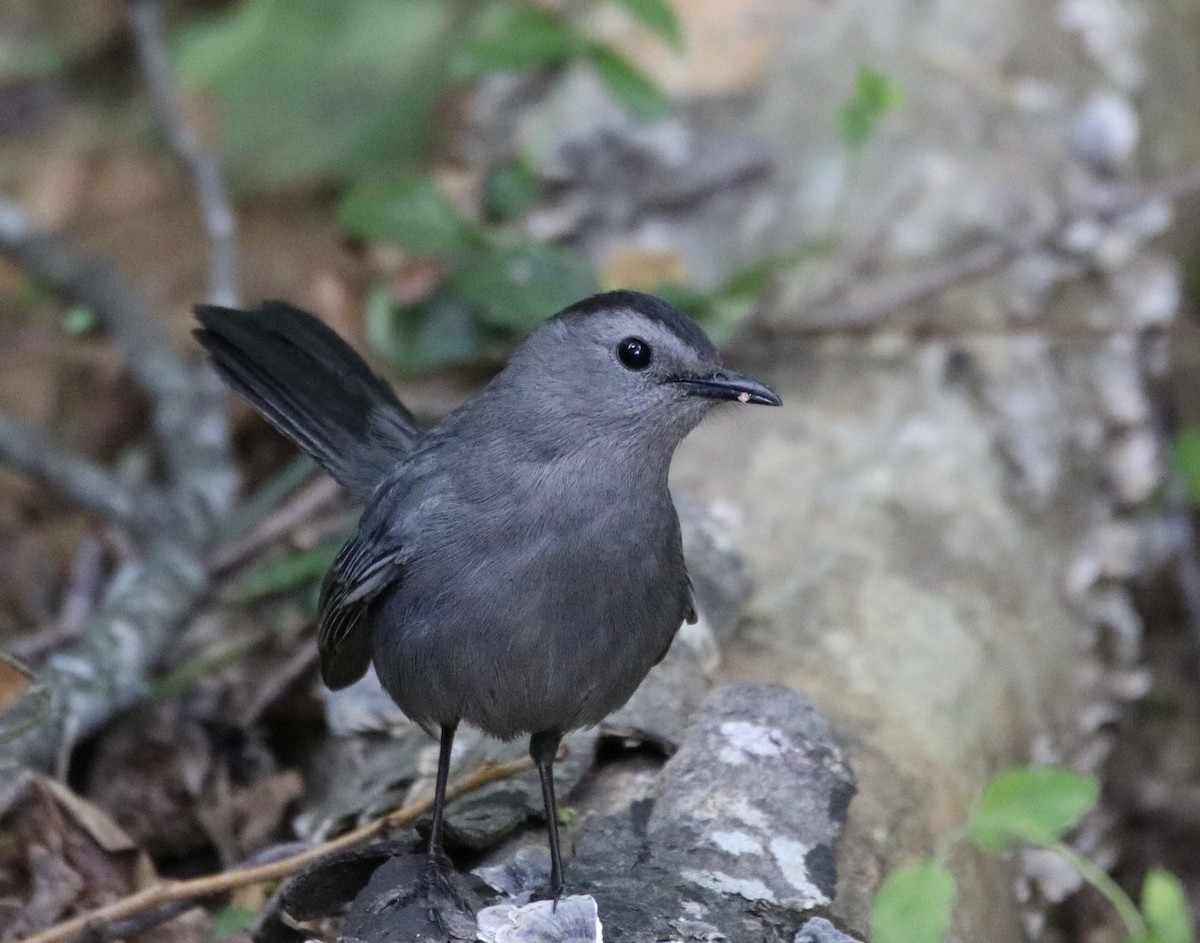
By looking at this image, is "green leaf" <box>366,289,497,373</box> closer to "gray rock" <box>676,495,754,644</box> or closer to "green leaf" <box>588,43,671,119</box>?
"green leaf" <box>588,43,671,119</box>

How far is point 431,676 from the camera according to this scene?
2.88 m

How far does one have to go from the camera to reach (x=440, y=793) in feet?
9.73

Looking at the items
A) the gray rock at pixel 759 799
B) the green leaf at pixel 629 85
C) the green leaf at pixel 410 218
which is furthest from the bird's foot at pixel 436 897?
the green leaf at pixel 629 85

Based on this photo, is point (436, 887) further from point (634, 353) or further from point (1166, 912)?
point (1166, 912)

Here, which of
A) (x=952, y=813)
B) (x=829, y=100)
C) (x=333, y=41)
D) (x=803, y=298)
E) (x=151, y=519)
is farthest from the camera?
(x=333, y=41)

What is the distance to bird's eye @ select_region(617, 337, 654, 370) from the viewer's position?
9.99ft

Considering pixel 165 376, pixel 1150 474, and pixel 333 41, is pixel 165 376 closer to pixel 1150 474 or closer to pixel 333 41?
pixel 333 41

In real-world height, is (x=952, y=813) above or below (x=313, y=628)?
below

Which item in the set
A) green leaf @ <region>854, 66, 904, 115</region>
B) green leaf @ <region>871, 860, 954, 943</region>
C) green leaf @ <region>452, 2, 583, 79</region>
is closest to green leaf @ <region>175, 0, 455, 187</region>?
green leaf @ <region>452, 2, 583, 79</region>

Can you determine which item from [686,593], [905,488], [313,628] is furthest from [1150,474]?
[313,628]

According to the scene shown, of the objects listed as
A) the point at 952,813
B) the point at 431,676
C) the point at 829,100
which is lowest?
the point at 952,813

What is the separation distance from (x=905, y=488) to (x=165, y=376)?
244 cm

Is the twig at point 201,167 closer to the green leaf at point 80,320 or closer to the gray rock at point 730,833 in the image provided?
the green leaf at point 80,320

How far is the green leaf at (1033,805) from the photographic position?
2453 millimetres
